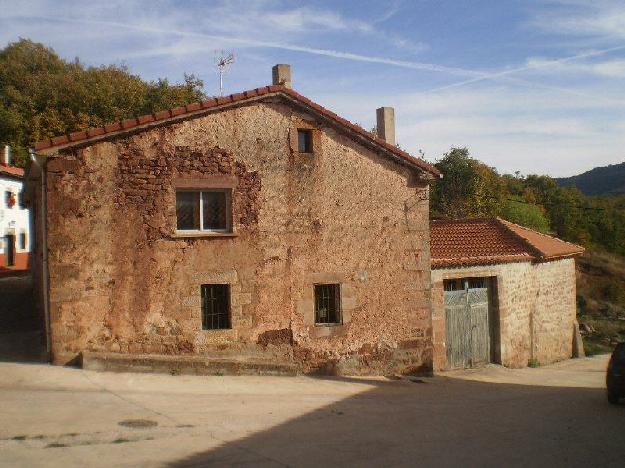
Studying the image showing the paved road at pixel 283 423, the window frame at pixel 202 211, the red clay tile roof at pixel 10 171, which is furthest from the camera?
the red clay tile roof at pixel 10 171

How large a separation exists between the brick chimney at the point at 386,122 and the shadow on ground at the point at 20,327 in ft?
32.8

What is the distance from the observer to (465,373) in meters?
16.0

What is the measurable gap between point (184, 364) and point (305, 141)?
17.8ft

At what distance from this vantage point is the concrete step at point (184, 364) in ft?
37.0

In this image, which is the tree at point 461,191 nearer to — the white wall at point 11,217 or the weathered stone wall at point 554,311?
the weathered stone wall at point 554,311

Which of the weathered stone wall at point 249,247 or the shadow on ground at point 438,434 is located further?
the weathered stone wall at point 249,247

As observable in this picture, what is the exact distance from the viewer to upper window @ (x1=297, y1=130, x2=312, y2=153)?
13219 mm

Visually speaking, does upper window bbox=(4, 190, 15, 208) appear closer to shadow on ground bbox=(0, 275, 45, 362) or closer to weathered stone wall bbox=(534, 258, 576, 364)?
shadow on ground bbox=(0, 275, 45, 362)

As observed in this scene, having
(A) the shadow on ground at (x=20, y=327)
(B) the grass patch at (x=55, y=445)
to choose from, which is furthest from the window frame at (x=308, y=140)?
(B) the grass patch at (x=55, y=445)

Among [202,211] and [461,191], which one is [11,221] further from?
[461,191]

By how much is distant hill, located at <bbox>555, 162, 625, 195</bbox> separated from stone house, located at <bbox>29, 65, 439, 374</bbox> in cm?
7768

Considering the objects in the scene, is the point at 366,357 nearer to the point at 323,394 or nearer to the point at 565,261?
the point at 323,394

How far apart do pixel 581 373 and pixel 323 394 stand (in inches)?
384

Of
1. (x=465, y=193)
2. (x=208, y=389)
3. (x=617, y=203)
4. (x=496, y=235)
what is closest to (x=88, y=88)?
(x=465, y=193)
